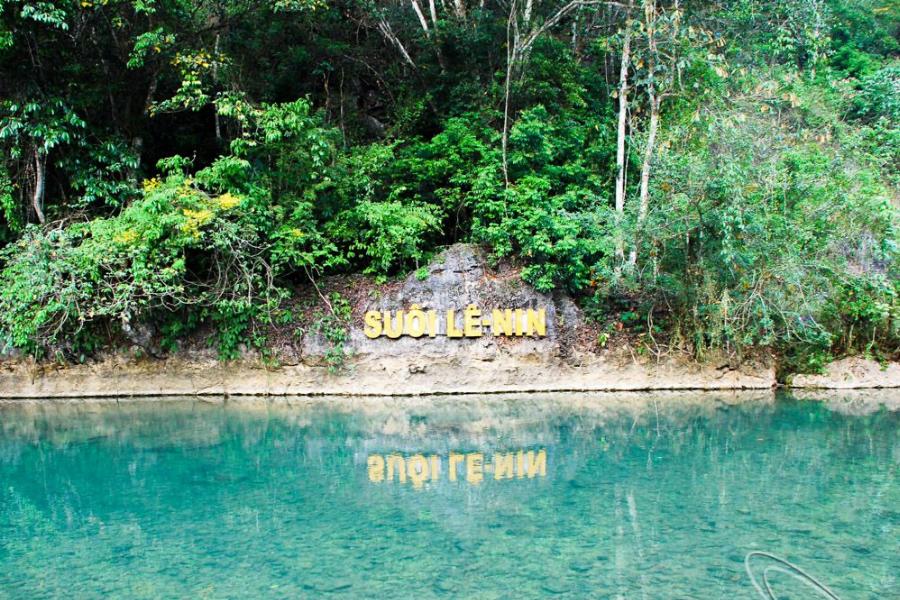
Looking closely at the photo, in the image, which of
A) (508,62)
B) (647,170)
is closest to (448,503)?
(647,170)

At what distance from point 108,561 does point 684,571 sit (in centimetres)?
369

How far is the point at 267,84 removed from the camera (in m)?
12.5

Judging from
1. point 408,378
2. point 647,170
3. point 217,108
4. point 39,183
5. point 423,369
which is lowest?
point 408,378

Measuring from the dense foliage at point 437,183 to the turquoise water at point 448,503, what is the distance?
2.00 m

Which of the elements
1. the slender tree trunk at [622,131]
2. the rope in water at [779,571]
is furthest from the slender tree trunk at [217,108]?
the rope in water at [779,571]

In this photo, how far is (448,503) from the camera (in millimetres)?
5559

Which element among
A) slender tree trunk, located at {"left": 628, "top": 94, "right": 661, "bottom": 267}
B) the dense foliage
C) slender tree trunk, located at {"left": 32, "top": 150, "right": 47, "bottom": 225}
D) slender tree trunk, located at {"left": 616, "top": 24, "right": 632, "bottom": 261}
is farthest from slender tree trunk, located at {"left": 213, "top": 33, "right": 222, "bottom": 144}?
slender tree trunk, located at {"left": 628, "top": 94, "right": 661, "bottom": 267}

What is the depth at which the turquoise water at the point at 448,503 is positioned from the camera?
408 cm

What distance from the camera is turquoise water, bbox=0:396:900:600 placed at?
13.4 ft

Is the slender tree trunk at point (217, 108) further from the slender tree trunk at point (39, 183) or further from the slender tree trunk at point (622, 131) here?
the slender tree trunk at point (622, 131)

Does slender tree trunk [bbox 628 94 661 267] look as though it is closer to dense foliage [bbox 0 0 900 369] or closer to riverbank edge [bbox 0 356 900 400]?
dense foliage [bbox 0 0 900 369]

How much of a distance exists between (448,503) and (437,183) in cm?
768

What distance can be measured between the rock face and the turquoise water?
4.37 ft

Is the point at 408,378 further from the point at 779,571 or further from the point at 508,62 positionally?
the point at 779,571
